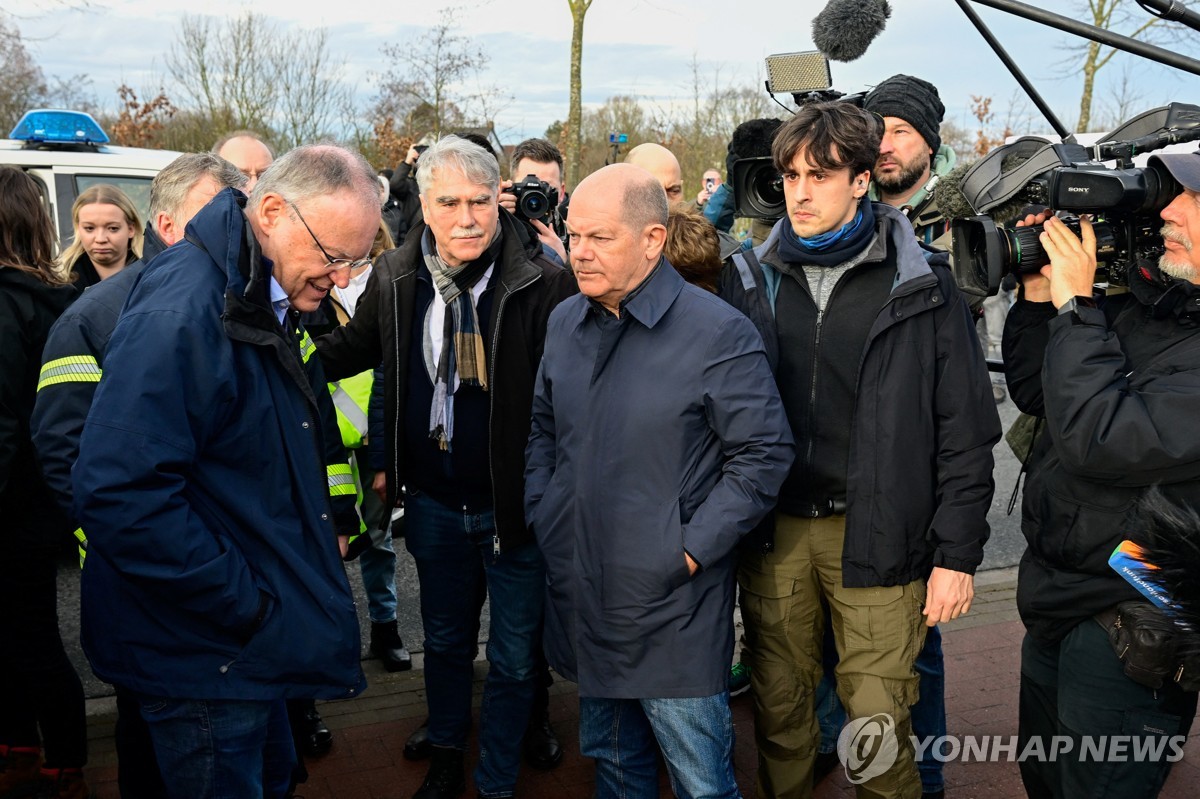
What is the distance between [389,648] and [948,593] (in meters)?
2.60

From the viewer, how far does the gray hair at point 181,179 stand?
3.34 meters

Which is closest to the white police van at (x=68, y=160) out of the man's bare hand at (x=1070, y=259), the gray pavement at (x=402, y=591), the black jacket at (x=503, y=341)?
the gray pavement at (x=402, y=591)

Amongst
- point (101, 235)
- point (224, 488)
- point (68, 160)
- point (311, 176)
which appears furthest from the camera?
point (68, 160)

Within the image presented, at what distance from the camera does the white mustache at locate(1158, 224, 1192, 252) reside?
2.45 m

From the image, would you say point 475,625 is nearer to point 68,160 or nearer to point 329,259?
point 329,259

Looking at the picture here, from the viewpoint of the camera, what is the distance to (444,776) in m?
3.48

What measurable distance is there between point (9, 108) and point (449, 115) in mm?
8794

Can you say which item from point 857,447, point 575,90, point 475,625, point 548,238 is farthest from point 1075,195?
point 575,90

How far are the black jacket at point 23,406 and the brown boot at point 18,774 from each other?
0.69m

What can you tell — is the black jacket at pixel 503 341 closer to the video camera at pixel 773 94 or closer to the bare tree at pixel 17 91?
the video camera at pixel 773 94

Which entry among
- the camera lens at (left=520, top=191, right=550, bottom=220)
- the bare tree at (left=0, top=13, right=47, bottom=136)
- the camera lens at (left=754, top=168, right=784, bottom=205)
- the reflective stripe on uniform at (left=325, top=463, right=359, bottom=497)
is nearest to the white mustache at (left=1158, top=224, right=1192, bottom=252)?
the camera lens at (left=754, top=168, right=784, bottom=205)

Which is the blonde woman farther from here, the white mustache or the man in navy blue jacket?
the white mustache

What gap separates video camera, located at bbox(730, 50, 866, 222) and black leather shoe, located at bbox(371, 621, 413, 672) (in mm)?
2361

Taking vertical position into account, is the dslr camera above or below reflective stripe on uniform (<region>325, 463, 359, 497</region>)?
above
